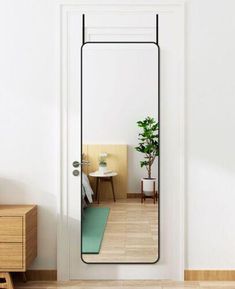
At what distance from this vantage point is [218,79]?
3.46 meters

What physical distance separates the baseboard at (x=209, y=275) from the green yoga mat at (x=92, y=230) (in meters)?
0.73

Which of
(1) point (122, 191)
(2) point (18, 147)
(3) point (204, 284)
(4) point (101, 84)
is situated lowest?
(3) point (204, 284)

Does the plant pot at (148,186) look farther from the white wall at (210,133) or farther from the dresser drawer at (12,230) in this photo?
the dresser drawer at (12,230)

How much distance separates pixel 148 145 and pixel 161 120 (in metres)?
0.22

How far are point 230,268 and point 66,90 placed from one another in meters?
1.88

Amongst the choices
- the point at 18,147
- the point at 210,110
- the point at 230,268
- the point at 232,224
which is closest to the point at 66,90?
the point at 18,147

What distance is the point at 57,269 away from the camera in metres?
3.50

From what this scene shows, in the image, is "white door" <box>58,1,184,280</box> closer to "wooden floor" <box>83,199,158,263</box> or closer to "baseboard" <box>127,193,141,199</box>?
"wooden floor" <box>83,199,158,263</box>

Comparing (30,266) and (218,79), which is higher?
(218,79)

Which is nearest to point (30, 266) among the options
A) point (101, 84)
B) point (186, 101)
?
point (101, 84)

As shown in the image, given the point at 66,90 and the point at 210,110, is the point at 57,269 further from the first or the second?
the point at 210,110

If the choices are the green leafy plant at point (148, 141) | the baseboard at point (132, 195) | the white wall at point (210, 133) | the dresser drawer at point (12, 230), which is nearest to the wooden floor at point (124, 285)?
the white wall at point (210, 133)

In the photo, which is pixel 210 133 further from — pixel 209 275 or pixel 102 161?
pixel 209 275

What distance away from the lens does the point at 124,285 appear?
339 centimetres
